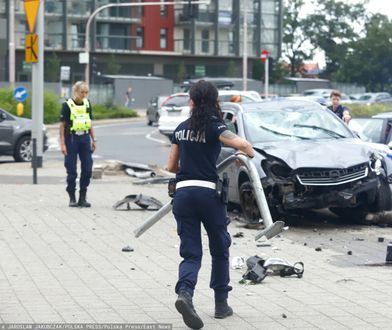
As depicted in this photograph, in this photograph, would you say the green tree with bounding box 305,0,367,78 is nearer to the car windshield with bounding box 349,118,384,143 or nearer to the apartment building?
the apartment building

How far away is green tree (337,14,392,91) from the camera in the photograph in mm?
87250

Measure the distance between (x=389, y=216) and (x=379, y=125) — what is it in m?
5.57

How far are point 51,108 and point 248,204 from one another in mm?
36565

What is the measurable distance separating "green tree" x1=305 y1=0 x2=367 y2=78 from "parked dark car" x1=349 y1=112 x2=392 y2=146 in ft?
308

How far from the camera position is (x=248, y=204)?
13727 mm

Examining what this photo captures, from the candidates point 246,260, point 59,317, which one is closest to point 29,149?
point 246,260

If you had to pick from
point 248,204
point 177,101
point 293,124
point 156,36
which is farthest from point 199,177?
point 156,36

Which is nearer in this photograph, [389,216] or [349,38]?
[389,216]

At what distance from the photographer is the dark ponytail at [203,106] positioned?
305 inches

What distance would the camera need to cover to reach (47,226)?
13.3 m

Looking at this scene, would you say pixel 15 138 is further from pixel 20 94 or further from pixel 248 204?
pixel 248 204

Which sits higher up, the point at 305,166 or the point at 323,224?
the point at 305,166

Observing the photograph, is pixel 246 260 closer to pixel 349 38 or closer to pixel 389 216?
pixel 389 216

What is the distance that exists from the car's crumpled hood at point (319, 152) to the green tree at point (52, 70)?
5998 cm
